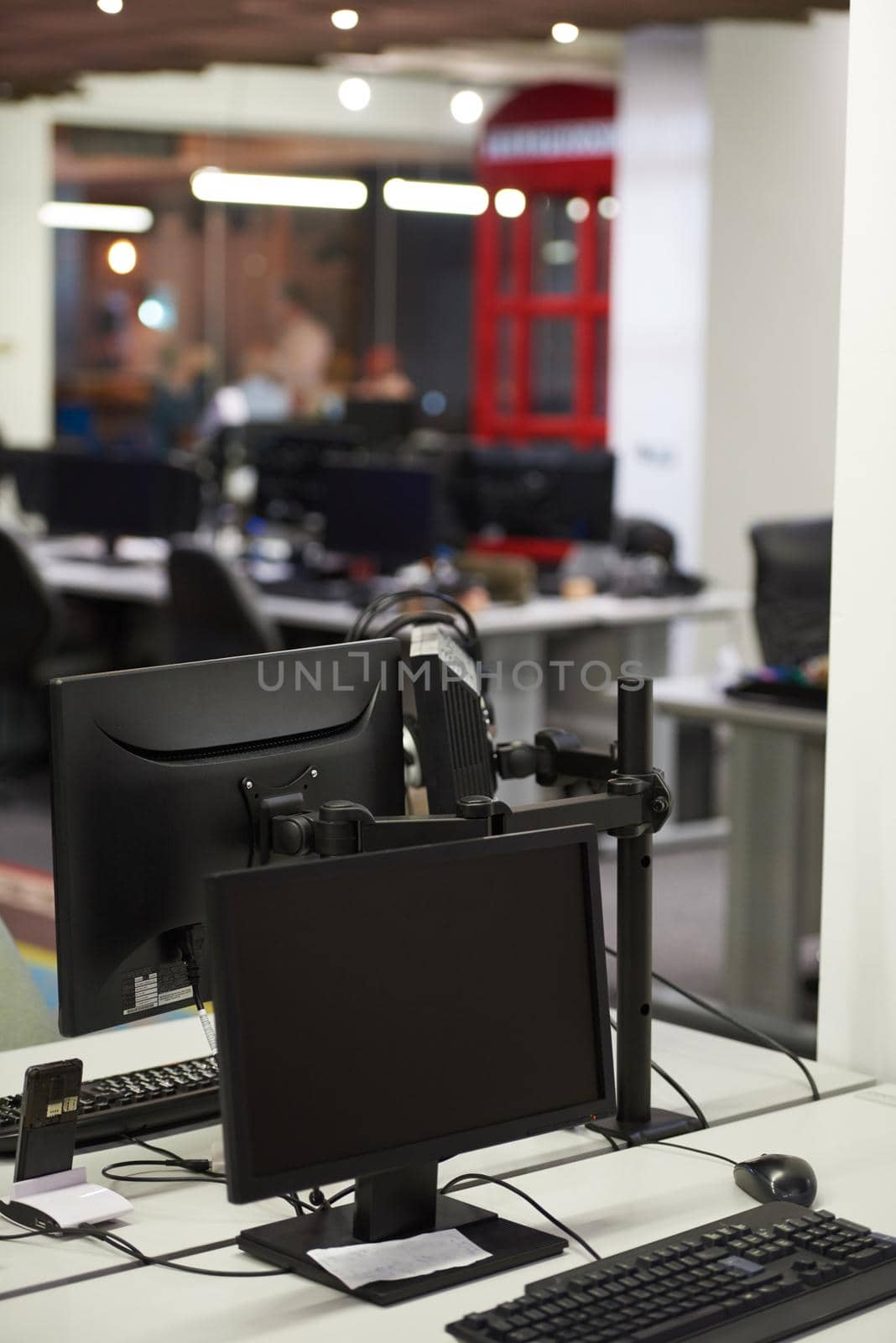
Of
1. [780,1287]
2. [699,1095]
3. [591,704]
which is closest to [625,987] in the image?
[699,1095]

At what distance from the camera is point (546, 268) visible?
9727 mm

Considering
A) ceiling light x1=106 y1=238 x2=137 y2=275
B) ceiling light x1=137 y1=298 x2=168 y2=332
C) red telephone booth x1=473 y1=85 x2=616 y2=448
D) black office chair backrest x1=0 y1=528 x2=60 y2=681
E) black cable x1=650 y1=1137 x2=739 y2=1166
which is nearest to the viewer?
black cable x1=650 y1=1137 x2=739 y2=1166

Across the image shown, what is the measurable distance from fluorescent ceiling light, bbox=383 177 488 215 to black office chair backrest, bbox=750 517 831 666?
16.9 ft

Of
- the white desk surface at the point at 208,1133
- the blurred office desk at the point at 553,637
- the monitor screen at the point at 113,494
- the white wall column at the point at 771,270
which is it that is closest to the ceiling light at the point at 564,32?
the blurred office desk at the point at 553,637

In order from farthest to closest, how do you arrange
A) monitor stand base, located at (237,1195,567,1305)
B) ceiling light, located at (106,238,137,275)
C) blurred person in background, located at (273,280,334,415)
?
blurred person in background, located at (273,280,334,415)
ceiling light, located at (106,238,137,275)
monitor stand base, located at (237,1195,567,1305)

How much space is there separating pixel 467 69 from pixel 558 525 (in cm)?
466

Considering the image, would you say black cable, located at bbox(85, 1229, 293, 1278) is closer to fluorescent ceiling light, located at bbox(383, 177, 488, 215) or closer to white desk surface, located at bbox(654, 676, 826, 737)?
white desk surface, located at bbox(654, 676, 826, 737)

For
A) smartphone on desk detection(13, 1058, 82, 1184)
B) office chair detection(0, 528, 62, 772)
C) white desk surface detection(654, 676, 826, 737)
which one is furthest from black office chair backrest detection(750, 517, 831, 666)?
smartphone on desk detection(13, 1058, 82, 1184)

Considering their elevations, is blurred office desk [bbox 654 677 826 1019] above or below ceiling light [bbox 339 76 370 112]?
below

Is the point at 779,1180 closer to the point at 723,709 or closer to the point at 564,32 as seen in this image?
the point at 723,709

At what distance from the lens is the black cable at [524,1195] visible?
1.69 metres

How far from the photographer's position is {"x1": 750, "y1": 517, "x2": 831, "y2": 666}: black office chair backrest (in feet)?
16.0

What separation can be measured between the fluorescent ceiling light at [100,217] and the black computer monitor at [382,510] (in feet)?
14.0

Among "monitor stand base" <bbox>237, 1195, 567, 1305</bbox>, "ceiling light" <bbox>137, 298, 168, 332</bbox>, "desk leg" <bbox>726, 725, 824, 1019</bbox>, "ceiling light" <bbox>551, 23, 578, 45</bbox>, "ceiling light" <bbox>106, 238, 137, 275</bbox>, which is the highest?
"ceiling light" <bbox>551, 23, 578, 45</bbox>
